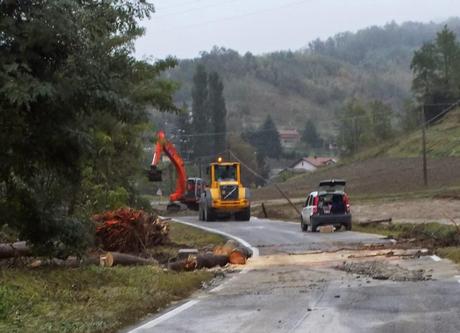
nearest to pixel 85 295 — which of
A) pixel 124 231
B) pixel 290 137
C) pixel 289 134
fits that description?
pixel 124 231

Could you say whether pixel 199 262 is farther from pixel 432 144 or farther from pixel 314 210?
pixel 432 144

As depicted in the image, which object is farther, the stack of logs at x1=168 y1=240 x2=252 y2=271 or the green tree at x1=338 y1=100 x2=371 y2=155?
the green tree at x1=338 y1=100 x2=371 y2=155

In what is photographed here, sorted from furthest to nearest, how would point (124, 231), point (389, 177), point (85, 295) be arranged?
point (389, 177)
point (124, 231)
point (85, 295)

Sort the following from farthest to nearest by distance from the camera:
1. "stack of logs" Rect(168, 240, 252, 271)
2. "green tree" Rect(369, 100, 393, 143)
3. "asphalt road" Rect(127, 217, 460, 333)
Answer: "green tree" Rect(369, 100, 393, 143), "stack of logs" Rect(168, 240, 252, 271), "asphalt road" Rect(127, 217, 460, 333)

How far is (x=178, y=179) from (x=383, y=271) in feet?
120

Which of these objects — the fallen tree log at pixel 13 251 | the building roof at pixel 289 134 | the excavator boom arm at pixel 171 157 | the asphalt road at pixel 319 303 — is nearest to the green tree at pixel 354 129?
the building roof at pixel 289 134

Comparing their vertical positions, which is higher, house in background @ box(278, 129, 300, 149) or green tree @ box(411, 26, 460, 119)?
green tree @ box(411, 26, 460, 119)

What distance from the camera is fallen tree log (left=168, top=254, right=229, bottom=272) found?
716 inches

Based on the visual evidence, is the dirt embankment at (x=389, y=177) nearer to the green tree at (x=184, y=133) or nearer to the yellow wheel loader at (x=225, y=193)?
the yellow wheel loader at (x=225, y=193)

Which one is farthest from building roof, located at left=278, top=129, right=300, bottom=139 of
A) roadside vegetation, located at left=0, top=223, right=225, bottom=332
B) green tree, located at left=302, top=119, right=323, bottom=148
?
roadside vegetation, located at left=0, top=223, right=225, bottom=332

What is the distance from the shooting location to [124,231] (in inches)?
931

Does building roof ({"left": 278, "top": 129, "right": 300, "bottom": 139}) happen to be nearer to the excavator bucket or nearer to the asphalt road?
the excavator bucket

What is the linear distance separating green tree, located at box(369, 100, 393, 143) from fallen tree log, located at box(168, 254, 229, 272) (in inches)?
3923

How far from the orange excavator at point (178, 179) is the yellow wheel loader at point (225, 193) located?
3364 millimetres
